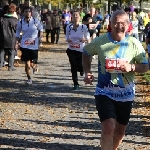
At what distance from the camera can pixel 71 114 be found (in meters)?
10.4

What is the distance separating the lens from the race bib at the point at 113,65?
20.7 feet

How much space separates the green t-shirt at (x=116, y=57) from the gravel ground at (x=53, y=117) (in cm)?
146

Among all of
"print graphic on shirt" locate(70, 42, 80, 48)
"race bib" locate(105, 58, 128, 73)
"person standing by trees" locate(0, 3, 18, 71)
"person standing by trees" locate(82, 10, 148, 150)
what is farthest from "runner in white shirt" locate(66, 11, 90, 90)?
"race bib" locate(105, 58, 128, 73)

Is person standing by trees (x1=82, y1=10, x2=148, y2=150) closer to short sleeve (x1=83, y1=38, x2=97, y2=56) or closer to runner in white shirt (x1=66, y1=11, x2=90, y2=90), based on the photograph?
short sleeve (x1=83, y1=38, x2=97, y2=56)

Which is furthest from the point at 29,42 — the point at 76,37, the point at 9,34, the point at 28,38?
the point at 9,34

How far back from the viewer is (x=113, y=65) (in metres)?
6.33

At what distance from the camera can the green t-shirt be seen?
256 inches

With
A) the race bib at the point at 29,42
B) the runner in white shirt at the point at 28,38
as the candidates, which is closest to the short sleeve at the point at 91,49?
the runner in white shirt at the point at 28,38

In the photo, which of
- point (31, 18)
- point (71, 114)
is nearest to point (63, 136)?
point (71, 114)

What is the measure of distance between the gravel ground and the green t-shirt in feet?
4.78

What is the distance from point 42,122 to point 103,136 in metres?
3.46

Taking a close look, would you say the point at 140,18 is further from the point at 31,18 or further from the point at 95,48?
the point at 95,48

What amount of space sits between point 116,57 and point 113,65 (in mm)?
160

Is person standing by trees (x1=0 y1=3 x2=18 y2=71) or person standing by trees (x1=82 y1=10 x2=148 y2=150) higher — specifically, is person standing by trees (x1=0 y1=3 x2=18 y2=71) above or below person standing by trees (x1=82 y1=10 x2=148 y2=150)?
below
